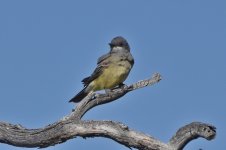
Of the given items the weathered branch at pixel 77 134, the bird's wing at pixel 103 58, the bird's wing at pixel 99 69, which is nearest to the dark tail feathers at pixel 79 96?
the bird's wing at pixel 99 69

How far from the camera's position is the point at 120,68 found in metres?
13.5

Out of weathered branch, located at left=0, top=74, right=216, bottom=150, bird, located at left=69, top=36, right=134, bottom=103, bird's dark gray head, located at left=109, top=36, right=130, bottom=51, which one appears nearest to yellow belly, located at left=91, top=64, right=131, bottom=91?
bird, located at left=69, top=36, right=134, bottom=103

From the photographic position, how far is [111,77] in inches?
533

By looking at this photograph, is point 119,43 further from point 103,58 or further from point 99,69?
point 99,69

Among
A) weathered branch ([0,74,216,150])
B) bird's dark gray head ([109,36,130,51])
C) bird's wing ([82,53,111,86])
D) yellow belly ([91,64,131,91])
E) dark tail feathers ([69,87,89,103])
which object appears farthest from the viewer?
bird's dark gray head ([109,36,130,51])

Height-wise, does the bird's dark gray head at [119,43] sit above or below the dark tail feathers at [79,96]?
above

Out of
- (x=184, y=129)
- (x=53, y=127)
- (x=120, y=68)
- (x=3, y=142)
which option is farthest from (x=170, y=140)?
(x=120, y=68)

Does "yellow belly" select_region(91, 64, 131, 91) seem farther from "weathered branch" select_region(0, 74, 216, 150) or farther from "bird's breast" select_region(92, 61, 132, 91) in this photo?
"weathered branch" select_region(0, 74, 216, 150)

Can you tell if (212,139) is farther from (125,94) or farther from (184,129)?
(125,94)

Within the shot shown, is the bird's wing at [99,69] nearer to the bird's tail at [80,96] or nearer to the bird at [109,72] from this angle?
the bird at [109,72]

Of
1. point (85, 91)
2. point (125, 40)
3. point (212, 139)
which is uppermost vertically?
point (125, 40)

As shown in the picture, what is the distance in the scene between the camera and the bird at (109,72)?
13430 millimetres

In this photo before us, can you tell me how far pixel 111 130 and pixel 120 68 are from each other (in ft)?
13.1

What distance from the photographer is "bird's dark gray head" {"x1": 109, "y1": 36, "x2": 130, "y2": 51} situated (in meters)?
14.1
